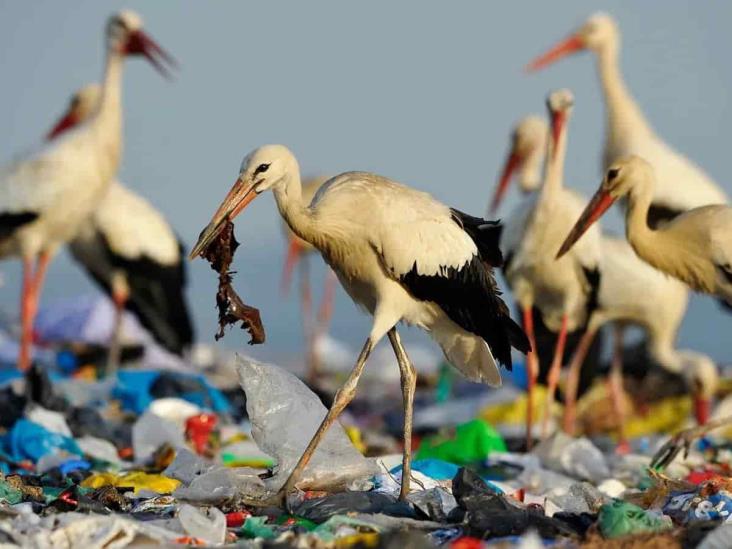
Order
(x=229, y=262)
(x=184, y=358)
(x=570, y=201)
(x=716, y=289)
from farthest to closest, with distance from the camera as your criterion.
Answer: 1. (x=184, y=358)
2. (x=570, y=201)
3. (x=716, y=289)
4. (x=229, y=262)

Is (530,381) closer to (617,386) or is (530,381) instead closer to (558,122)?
(558,122)

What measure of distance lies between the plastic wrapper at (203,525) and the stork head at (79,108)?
29.8 ft

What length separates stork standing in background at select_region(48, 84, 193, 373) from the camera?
11555 millimetres

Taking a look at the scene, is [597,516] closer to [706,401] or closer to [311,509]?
[311,509]

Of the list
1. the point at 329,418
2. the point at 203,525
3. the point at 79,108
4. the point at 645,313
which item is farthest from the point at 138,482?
the point at 79,108

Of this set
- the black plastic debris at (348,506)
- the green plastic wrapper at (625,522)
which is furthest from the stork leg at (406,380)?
the green plastic wrapper at (625,522)

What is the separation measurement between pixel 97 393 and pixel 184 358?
10.2 ft

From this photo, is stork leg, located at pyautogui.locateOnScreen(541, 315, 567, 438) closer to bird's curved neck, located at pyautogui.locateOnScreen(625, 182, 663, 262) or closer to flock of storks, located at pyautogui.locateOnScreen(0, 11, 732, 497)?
flock of storks, located at pyautogui.locateOnScreen(0, 11, 732, 497)

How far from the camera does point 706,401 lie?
10.3 m

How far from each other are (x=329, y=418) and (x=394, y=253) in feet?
1.96

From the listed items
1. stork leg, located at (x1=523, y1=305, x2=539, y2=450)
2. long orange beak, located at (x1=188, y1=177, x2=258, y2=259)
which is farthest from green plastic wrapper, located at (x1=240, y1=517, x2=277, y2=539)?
stork leg, located at (x1=523, y1=305, x2=539, y2=450)

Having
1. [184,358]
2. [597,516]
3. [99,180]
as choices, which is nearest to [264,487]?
[597,516]

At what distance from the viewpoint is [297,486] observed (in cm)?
514

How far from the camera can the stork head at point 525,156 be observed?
36.8 ft
